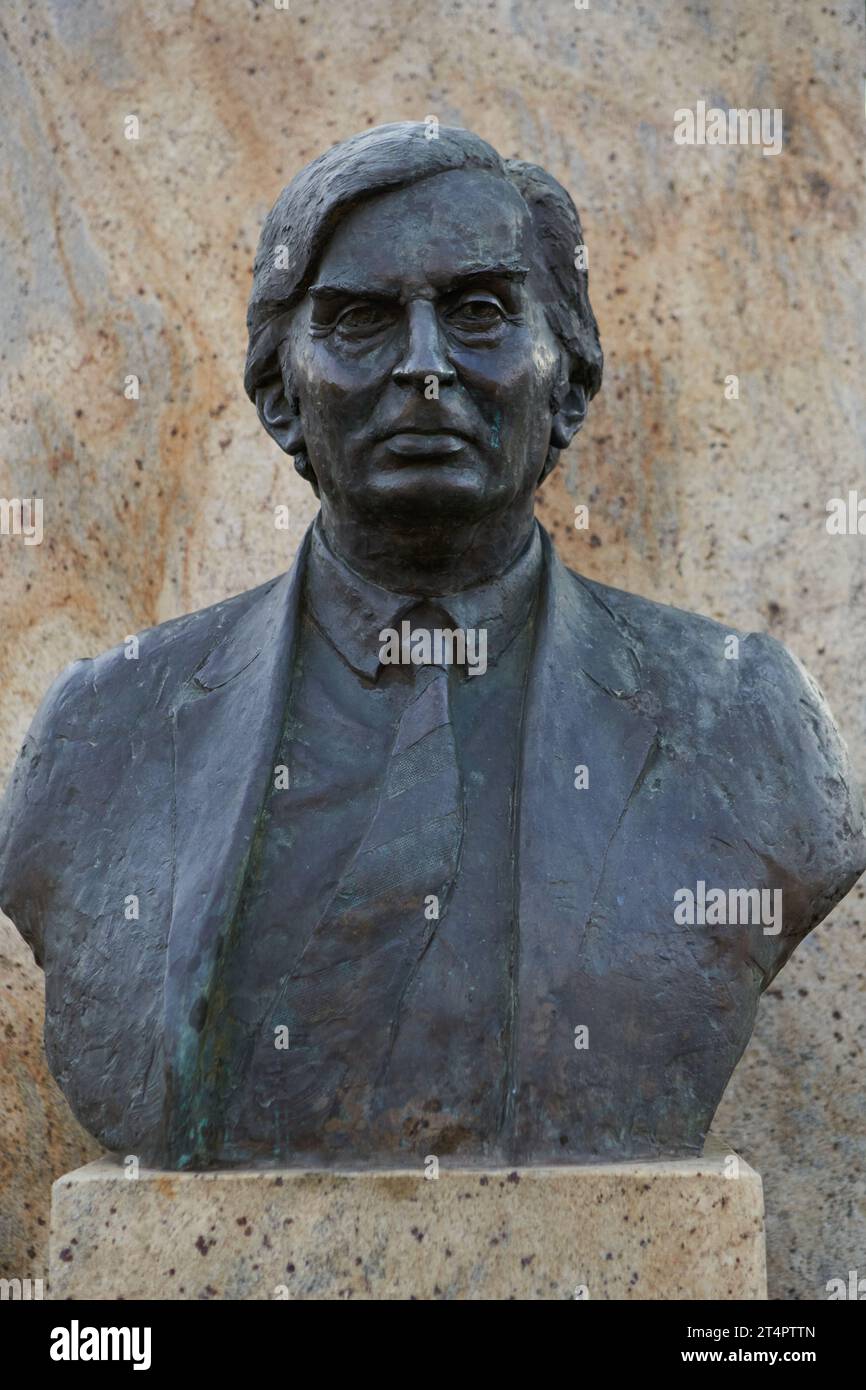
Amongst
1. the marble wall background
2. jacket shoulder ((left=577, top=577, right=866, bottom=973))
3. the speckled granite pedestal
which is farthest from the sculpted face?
the marble wall background

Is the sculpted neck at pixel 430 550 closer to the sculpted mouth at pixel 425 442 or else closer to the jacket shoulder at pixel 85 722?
the sculpted mouth at pixel 425 442

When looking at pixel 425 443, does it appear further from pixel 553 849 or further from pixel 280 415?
pixel 553 849

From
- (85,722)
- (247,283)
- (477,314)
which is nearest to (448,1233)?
(85,722)

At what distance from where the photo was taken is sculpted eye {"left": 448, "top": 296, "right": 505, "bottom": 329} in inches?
178

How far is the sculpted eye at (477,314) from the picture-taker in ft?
14.8

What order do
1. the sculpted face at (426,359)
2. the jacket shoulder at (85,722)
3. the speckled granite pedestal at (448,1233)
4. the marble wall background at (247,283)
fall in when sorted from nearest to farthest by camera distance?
the speckled granite pedestal at (448,1233) < the sculpted face at (426,359) < the jacket shoulder at (85,722) < the marble wall background at (247,283)

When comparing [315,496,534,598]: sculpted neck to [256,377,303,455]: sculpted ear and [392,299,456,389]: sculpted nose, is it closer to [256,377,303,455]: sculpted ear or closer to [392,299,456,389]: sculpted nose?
[256,377,303,455]: sculpted ear

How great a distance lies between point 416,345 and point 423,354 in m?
0.02

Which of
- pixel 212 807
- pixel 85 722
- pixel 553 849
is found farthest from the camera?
pixel 85 722

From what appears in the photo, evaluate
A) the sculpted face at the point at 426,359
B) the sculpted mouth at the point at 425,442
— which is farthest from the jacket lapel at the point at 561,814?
the sculpted mouth at the point at 425,442

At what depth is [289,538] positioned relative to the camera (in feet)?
21.7

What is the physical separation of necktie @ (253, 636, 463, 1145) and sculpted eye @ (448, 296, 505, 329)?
29.8 inches

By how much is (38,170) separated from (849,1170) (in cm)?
319

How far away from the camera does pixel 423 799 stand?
4.52m
